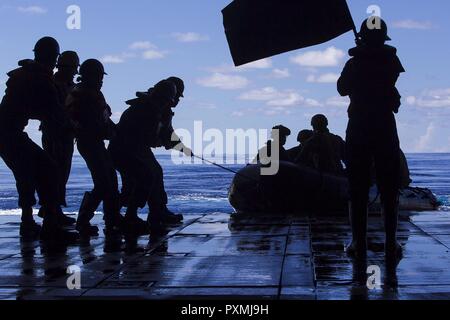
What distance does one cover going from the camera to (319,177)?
13422 millimetres

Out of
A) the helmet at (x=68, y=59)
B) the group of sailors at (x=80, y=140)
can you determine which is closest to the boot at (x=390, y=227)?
the group of sailors at (x=80, y=140)

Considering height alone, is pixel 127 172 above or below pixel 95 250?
above

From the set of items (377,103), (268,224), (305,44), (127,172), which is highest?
(305,44)

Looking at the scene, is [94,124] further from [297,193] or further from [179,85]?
[297,193]

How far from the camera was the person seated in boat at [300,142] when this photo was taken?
14.5 meters

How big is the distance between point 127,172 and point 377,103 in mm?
4152

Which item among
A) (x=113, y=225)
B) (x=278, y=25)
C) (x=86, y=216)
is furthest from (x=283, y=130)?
(x=278, y=25)

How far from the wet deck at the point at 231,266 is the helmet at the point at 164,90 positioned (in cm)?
181

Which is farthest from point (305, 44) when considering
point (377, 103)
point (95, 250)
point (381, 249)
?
point (95, 250)

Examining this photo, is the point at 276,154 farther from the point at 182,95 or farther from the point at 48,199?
the point at 48,199

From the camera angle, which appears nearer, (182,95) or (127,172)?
(127,172)

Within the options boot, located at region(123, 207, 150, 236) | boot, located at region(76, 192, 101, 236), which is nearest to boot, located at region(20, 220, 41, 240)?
boot, located at region(76, 192, 101, 236)
